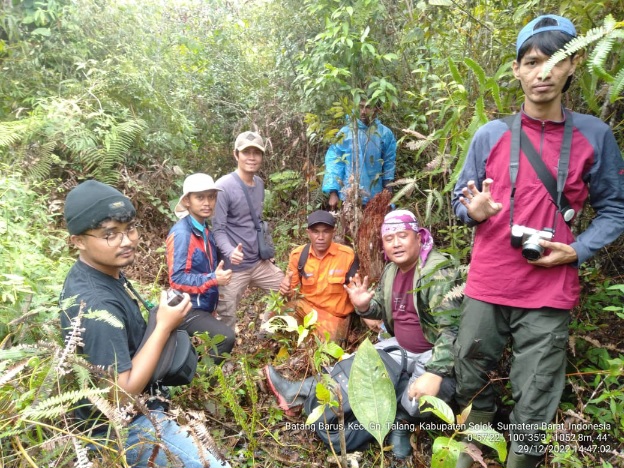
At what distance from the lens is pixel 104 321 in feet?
6.20

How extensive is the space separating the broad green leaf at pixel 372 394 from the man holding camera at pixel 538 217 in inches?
36.2

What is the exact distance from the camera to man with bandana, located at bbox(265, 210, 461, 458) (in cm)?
282

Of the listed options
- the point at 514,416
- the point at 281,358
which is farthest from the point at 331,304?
the point at 514,416

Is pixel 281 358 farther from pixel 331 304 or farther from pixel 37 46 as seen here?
pixel 37 46

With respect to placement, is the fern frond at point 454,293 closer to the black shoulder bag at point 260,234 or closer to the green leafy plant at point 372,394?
the green leafy plant at point 372,394

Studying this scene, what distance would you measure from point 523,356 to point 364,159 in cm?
308

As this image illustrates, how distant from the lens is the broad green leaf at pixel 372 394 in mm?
1787

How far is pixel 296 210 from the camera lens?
7129 mm

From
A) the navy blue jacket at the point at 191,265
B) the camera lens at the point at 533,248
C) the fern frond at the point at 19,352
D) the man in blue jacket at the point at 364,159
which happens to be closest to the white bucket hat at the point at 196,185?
the navy blue jacket at the point at 191,265

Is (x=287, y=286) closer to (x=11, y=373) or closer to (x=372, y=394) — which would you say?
(x=372, y=394)

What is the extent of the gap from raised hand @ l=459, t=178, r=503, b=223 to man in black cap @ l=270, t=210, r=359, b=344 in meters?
2.01

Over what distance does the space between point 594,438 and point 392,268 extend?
173 centimetres

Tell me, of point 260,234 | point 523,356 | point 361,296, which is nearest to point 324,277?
point 361,296

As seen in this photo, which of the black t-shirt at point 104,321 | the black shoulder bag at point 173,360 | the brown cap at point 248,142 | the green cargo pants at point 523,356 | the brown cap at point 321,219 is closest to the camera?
the black t-shirt at point 104,321
